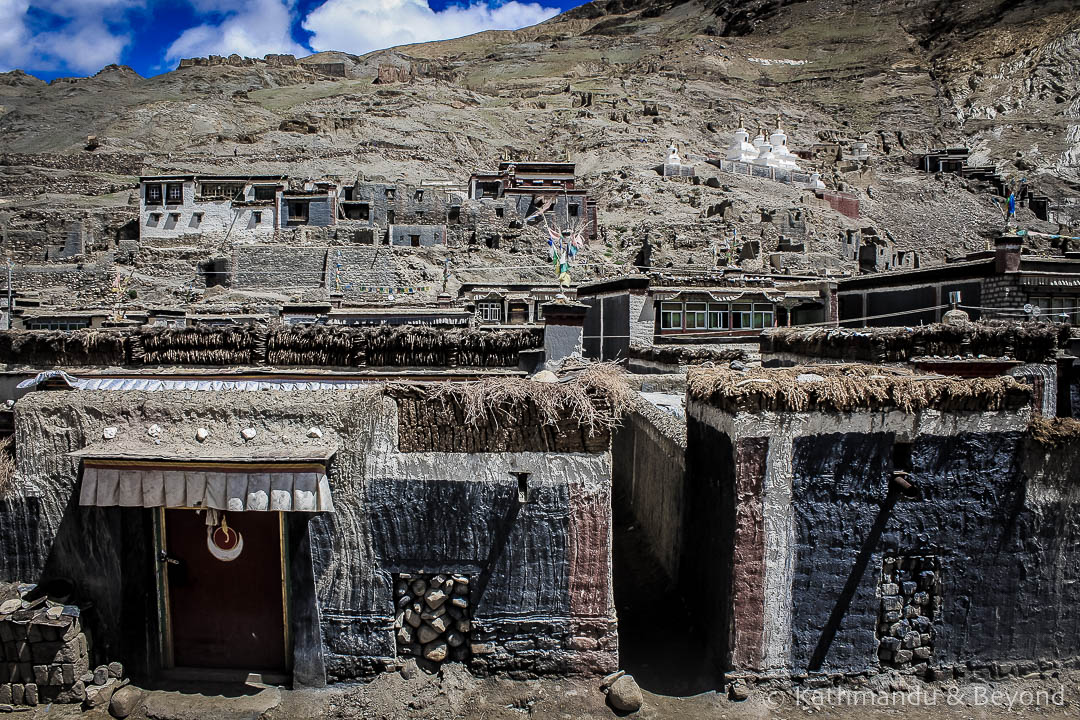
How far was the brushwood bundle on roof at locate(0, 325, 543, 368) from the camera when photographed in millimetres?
8930

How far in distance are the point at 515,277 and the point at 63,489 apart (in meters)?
38.2

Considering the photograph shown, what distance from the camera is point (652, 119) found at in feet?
287

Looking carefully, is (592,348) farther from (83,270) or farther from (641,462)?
(83,270)

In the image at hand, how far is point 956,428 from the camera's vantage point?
6.34 meters

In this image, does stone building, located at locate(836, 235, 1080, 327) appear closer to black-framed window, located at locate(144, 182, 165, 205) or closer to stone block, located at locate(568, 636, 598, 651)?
stone block, located at locate(568, 636, 598, 651)

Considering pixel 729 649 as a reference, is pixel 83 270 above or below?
above

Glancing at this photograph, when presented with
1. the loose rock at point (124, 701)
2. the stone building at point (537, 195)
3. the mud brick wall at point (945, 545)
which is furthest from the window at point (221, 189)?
the mud brick wall at point (945, 545)

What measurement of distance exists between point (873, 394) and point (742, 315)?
→ 1931 centimetres

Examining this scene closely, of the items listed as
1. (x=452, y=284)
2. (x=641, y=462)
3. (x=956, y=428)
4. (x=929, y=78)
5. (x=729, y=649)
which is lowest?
(x=729, y=649)

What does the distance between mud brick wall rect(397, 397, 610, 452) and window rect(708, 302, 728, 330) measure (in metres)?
19.5

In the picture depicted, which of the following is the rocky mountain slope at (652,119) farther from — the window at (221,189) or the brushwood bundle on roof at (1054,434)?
the brushwood bundle on roof at (1054,434)

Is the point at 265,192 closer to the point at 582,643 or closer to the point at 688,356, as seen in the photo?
the point at 688,356

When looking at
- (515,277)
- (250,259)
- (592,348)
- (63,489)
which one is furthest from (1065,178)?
(63,489)

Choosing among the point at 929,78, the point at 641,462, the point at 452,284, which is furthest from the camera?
the point at 929,78
